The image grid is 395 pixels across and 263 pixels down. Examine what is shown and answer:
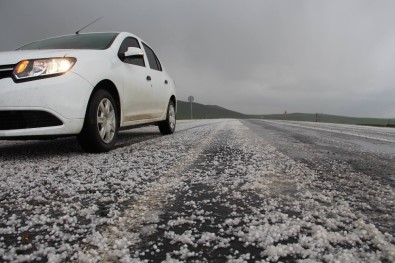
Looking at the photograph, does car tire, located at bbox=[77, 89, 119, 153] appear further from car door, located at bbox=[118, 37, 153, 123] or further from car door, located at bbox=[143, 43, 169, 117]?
car door, located at bbox=[143, 43, 169, 117]

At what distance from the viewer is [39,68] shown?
3723 millimetres

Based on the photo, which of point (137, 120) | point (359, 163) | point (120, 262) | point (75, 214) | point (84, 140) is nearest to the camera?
point (120, 262)

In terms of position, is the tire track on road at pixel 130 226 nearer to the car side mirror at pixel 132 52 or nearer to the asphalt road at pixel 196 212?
the asphalt road at pixel 196 212

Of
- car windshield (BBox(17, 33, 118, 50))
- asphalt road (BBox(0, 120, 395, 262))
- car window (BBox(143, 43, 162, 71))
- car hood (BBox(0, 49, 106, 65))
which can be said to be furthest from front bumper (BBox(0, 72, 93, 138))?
car window (BBox(143, 43, 162, 71))

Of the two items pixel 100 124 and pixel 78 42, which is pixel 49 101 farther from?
pixel 78 42

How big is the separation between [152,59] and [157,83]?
64 centimetres

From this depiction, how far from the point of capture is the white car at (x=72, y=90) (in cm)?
364

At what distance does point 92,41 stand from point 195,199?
3755 millimetres

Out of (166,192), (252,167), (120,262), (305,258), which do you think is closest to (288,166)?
(252,167)

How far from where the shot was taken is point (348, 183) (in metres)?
2.55

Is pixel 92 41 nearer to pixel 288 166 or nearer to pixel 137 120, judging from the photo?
pixel 137 120

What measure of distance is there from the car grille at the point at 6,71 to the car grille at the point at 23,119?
0.41m

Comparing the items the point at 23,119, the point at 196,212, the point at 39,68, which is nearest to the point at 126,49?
the point at 39,68

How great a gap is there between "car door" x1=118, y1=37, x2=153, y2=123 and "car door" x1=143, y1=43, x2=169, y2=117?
249mm
